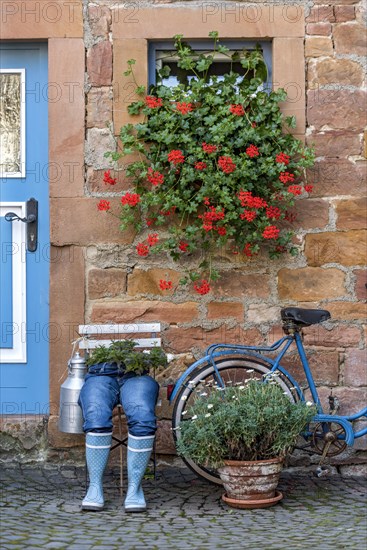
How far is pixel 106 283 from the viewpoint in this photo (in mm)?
6398

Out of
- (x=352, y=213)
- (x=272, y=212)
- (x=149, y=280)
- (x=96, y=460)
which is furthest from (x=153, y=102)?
(x=96, y=460)

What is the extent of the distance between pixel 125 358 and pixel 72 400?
46 cm

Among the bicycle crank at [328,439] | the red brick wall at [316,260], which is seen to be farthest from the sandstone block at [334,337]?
the bicycle crank at [328,439]

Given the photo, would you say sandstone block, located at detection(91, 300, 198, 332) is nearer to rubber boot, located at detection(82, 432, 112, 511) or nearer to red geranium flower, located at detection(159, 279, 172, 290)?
red geranium flower, located at detection(159, 279, 172, 290)

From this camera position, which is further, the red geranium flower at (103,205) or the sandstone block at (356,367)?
the sandstone block at (356,367)

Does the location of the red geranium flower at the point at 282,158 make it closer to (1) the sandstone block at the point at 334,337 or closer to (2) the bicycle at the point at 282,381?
(2) the bicycle at the point at 282,381

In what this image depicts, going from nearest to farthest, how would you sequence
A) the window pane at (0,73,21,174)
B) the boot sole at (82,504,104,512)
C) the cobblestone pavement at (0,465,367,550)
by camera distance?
the cobblestone pavement at (0,465,367,550) < the boot sole at (82,504,104,512) < the window pane at (0,73,21,174)

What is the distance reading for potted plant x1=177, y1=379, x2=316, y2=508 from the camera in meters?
5.40

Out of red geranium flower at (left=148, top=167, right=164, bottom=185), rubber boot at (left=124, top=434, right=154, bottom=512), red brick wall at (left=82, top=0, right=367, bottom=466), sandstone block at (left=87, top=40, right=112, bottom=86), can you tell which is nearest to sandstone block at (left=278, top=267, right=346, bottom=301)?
red brick wall at (left=82, top=0, right=367, bottom=466)

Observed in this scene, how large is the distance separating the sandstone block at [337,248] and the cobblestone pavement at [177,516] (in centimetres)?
141

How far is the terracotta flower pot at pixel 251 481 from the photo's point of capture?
541 centimetres

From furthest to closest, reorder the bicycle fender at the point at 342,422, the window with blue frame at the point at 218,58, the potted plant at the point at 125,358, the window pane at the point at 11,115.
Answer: the window pane at the point at 11,115 < the window with blue frame at the point at 218,58 < the bicycle fender at the point at 342,422 < the potted plant at the point at 125,358

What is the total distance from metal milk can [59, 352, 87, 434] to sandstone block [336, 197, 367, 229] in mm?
1931

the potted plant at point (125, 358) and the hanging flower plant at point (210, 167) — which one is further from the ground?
the hanging flower plant at point (210, 167)
